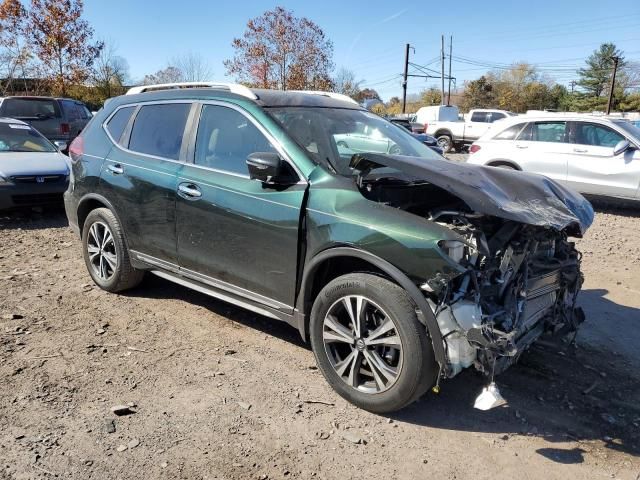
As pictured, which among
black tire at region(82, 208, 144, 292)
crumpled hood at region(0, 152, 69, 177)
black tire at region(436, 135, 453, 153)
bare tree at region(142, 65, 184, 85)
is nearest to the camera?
black tire at region(82, 208, 144, 292)

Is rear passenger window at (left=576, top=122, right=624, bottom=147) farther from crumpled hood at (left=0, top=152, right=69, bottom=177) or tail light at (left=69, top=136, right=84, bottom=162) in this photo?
crumpled hood at (left=0, top=152, right=69, bottom=177)

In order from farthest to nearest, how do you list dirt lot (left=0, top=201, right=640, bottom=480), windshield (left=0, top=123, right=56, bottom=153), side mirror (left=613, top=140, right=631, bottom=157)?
side mirror (left=613, top=140, right=631, bottom=157) < windshield (left=0, top=123, right=56, bottom=153) < dirt lot (left=0, top=201, right=640, bottom=480)

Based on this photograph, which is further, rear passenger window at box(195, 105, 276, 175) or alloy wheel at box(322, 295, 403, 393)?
rear passenger window at box(195, 105, 276, 175)

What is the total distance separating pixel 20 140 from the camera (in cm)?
912

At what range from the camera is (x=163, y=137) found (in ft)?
14.7

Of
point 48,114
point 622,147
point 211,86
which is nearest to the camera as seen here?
point 211,86

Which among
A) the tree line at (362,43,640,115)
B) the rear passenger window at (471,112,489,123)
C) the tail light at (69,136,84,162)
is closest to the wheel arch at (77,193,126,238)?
the tail light at (69,136,84,162)

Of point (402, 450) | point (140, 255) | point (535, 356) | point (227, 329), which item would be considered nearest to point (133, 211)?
point (140, 255)

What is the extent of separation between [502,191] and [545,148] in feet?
25.3

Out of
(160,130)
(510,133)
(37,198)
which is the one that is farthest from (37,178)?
(510,133)

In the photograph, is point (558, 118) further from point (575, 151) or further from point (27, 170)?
point (27, 170)

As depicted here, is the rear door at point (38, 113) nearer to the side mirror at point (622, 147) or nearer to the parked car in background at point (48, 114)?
the parked car in background at point (48, 114)

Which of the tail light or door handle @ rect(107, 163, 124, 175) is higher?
the tail light

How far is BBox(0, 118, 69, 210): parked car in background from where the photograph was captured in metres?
7.83
